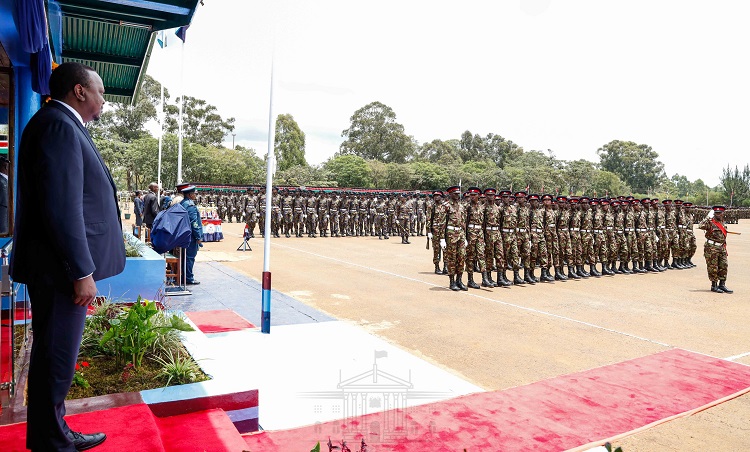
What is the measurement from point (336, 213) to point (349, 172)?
85.5 ft

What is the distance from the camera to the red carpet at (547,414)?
3146 millimetres

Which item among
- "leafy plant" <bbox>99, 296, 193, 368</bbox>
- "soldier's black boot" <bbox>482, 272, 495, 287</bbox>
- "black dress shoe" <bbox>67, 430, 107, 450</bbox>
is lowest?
"soldier's black boot" <bbox>482, 272, 495, 287</bbox>

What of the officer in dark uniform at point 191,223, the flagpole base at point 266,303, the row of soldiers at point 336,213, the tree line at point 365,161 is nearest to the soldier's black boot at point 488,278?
the officer in dark uniform at point 191,223

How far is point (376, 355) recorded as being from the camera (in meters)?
4.97

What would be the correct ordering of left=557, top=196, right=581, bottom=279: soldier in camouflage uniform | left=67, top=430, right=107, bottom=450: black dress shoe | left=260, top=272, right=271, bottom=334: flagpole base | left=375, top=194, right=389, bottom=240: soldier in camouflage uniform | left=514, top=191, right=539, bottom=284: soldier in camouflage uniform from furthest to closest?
left=375, top=194, right=389, bottom=240: soldier in camouflage uniform, left=557, top=196, right=581, bottom=279: soldier in camouflage uniform, left=514, top=191, right=539, bottom=284: soldier in camouflage uniform, left=260, top=272, right=271, bottom=334: flagpole base, left=67, top=430, right=107, bottom=450: black dress shoe

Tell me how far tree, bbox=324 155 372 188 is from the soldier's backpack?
125ft

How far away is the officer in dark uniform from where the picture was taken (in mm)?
7984

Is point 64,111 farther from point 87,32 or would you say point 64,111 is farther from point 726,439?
point 87,32

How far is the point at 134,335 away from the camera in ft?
11.3

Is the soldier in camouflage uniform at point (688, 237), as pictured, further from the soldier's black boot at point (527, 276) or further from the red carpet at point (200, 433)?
the red carpet at point (200, 433)

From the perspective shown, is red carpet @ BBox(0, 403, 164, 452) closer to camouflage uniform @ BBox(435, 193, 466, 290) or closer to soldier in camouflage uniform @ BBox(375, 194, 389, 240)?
camouflage uniform @ BBox(435, 193, 466, 290)

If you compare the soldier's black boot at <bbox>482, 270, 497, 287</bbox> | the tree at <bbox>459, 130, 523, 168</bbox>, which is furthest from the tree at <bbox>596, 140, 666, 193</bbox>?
the soldier's black boot at <bbox>482, 270, 497, 287</bbox>

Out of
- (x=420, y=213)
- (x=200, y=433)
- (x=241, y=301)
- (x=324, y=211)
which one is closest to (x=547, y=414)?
(x=200, y=433)

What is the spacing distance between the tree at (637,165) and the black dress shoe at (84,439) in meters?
79.5
